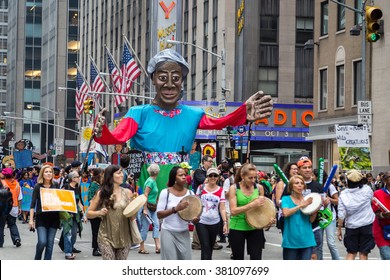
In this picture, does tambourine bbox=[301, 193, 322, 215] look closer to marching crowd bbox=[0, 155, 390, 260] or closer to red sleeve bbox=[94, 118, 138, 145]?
marching crowd bbox=[0, 155, 390, 260]

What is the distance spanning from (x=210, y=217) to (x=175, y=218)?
2861 millimetres

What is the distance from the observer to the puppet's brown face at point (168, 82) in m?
12.2

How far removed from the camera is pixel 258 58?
183ft

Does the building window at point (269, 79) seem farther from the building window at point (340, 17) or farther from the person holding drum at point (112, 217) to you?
the person holding drum at point (112, 217)

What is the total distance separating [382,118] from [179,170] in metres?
24.0

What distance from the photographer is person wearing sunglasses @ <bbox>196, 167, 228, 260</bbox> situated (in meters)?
13.8

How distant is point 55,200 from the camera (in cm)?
1472

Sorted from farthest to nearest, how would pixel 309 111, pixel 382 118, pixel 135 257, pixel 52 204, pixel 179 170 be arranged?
pixel 309 111, pixel 382 118, pixel 135 257, pixel 52 204, pixel 179 170

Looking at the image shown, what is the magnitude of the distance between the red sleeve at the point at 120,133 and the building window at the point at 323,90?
92.5 ft

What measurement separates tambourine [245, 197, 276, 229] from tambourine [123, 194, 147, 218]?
165cm

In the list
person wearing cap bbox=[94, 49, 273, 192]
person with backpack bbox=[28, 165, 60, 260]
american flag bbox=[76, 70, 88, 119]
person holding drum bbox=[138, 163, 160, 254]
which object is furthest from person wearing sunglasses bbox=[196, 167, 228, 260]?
american flag bbox=[76, 70, 88, 119]
